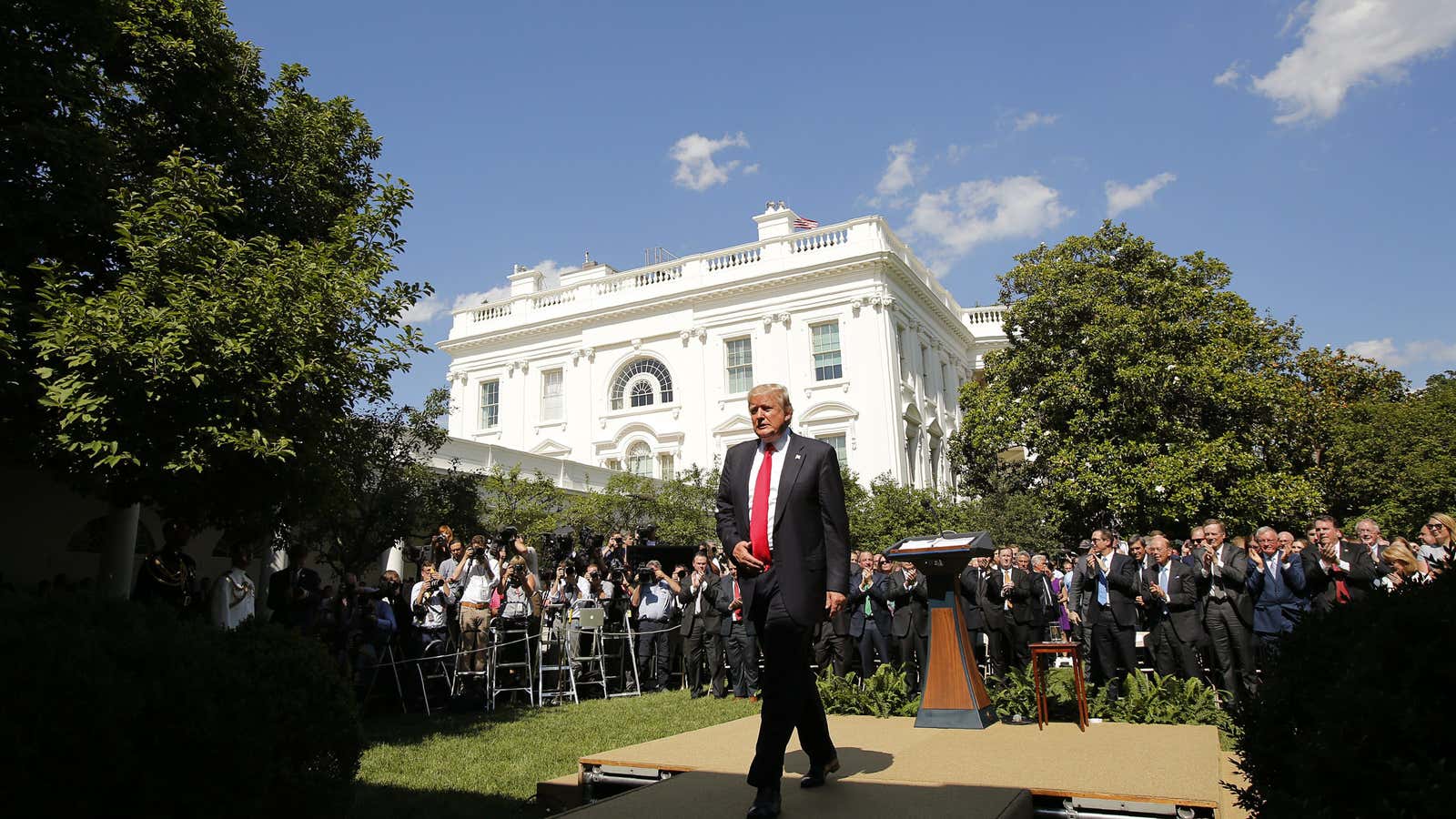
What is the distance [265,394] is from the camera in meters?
8.95

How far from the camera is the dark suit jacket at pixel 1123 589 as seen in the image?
32.3 ft

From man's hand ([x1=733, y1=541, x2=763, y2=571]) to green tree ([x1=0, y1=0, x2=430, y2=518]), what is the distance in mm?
6356

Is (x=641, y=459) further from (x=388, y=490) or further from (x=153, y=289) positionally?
(x=153, y=289)

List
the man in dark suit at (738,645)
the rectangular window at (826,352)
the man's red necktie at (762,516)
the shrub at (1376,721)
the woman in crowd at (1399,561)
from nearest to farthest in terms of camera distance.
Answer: the shrub at (1376,721) → the man's red necktie at (762,516) → the woman in crowd at (1399,561) → the man in dark suit at (738,645) → the rectangular window at (826,352)

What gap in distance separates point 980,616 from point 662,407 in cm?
2634

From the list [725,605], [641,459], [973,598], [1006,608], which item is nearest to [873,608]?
[973,598]

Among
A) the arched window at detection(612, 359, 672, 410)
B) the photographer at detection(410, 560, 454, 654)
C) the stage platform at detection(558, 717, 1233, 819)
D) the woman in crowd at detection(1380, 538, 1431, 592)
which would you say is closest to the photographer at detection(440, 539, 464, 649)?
the photographer at detection(410, 560, 454, 654)

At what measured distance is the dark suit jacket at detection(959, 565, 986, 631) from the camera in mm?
11805

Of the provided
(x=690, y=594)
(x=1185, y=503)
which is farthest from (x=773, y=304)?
(x=690, y=594)

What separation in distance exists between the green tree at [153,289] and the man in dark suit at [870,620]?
7.46 m

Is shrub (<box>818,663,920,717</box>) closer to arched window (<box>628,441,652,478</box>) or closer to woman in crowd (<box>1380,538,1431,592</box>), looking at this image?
woman in crowd (<box>1380,538,1431,592</box>)

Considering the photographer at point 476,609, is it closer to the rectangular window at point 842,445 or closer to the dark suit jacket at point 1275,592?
the dark suit jacket at point 1275,592

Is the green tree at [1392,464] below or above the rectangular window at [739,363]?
below

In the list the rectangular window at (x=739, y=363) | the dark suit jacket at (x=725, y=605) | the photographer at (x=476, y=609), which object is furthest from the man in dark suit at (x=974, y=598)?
the rectangular window at (x=739, y=363)
